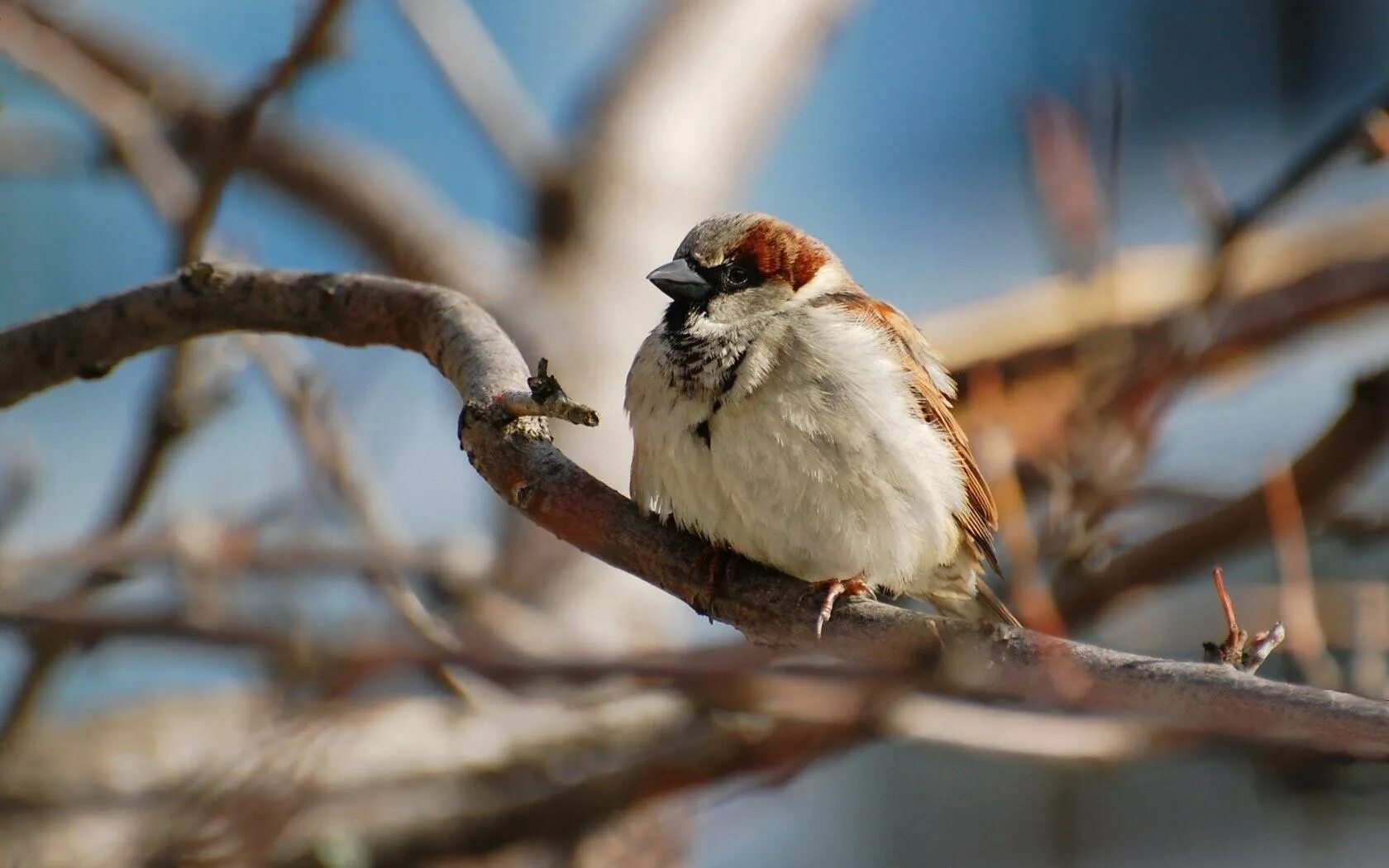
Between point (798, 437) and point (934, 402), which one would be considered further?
point (934, 402)

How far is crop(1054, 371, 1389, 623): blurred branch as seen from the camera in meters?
2.76

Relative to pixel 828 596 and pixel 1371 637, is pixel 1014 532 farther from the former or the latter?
pixel 1371 637

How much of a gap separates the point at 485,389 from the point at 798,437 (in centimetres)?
78

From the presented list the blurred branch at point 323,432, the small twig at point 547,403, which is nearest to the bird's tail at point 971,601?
the blurred branch at point 323,432

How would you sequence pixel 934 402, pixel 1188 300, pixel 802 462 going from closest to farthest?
pixel 802 462
pixel 934 402
pixel 1188 300

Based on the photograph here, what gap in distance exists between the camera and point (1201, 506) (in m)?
3.19

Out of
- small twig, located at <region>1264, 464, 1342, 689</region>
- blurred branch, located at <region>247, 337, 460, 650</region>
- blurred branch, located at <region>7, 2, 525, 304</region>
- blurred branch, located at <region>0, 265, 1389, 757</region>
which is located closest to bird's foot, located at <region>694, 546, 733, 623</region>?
blurred branch, located at <region>0, 265, 1389, 757</region>

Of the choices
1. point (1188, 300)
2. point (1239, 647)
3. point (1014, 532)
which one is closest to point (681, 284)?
point (1014, 532)

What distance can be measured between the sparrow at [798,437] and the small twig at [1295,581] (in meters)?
0.54

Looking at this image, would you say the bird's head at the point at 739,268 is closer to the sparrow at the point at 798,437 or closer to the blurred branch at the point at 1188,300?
the sparrow at the point at 798,437

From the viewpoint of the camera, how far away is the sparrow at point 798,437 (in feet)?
8.29

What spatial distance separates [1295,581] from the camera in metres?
2.81

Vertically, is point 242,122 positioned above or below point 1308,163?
above

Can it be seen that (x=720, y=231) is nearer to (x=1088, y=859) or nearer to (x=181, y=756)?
(x=181, y=756)
